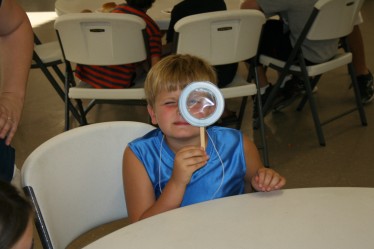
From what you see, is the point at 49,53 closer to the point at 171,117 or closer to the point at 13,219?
the point at 171,117

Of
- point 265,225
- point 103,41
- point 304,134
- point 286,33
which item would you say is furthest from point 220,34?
point 265,225

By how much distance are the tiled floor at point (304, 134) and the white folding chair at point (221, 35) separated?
0.67 meters

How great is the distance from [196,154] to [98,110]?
2.56m

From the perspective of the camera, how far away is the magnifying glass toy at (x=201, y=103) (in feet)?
3.52

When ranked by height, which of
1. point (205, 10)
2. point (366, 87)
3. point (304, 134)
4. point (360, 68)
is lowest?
point (304, 134)

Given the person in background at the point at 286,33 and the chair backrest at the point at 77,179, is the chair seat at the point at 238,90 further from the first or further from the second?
the chair backrest at the point at 77,179

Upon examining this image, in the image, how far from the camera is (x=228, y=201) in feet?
3.68

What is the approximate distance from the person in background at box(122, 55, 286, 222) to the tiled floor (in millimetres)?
1235

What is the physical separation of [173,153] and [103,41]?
1.11m

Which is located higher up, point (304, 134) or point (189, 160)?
point (189, 160)

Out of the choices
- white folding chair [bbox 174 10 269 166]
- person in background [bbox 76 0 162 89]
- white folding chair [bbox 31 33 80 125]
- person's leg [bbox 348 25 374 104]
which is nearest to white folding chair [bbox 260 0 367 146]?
white folding chair [bbox 174 10 269 166]

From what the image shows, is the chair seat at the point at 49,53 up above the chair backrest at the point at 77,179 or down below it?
below

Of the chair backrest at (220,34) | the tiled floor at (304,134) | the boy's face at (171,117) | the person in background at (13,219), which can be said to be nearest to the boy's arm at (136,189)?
the boy's face at (171,117)

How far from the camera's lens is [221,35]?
239cm
